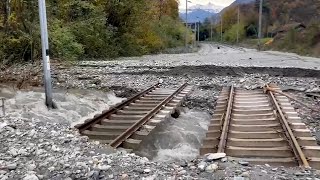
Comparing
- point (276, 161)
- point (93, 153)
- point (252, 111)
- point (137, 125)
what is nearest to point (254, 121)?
point (252, 111)

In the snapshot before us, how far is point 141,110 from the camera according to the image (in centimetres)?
1042

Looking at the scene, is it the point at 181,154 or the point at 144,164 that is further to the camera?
the point at 181,154

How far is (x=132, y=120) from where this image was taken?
9.19 meters

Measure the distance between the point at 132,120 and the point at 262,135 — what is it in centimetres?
295

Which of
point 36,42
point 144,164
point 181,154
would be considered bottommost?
point 181,154

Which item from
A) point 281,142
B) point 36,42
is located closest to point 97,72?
point 36,42

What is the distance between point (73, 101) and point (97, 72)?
713 cm

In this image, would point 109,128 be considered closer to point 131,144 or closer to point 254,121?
point 131,144

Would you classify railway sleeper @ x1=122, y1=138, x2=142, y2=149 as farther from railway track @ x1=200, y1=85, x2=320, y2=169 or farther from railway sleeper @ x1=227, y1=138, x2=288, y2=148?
→ railway sleeper @ x1=227, y1=138, x2=288, y2=148

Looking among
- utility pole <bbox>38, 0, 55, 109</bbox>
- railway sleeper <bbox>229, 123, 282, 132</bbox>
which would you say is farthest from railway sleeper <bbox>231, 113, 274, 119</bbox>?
utility pole <bbox>38, 0, 55, 109</bbox>

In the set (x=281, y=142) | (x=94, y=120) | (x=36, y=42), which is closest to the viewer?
(x=281, y=142)

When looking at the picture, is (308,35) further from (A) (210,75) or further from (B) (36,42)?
(B) (36,42)

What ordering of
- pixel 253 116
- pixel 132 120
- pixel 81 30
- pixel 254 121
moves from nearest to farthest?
1. pixel 254 121
2. pixel 132 120
3. pixel 253 116
4. pixel 81 30

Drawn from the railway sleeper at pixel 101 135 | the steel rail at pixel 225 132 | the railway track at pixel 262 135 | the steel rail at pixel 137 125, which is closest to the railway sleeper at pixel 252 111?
the railway track at pixel 262 135
